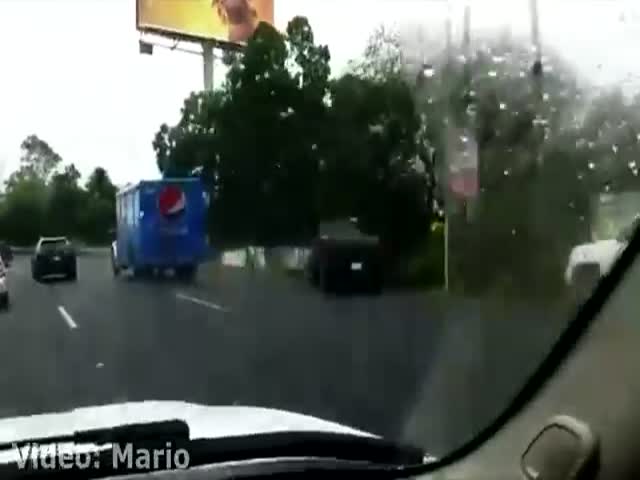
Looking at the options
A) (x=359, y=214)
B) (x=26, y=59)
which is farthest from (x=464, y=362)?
(x=26, y=59)

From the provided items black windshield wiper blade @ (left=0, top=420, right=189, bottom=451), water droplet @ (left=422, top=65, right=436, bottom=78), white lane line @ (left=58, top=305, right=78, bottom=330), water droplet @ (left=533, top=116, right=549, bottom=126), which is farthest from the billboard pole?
black windshield wiper blade @ (left=0, top=420, right=189, bottom=451)

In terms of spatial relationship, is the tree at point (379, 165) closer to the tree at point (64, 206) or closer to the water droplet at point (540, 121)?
the water droplet at point (540, 121)

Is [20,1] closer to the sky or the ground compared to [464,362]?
closer to the sky

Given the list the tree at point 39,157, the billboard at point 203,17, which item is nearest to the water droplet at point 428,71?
the billboard at point 203,17

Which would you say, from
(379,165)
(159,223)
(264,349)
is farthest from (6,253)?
(379,165)

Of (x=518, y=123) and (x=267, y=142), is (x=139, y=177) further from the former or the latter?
(x=518, y=123)

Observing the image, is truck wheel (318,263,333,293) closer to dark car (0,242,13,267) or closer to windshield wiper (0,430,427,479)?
windshield wiper (0,430,427,479)
